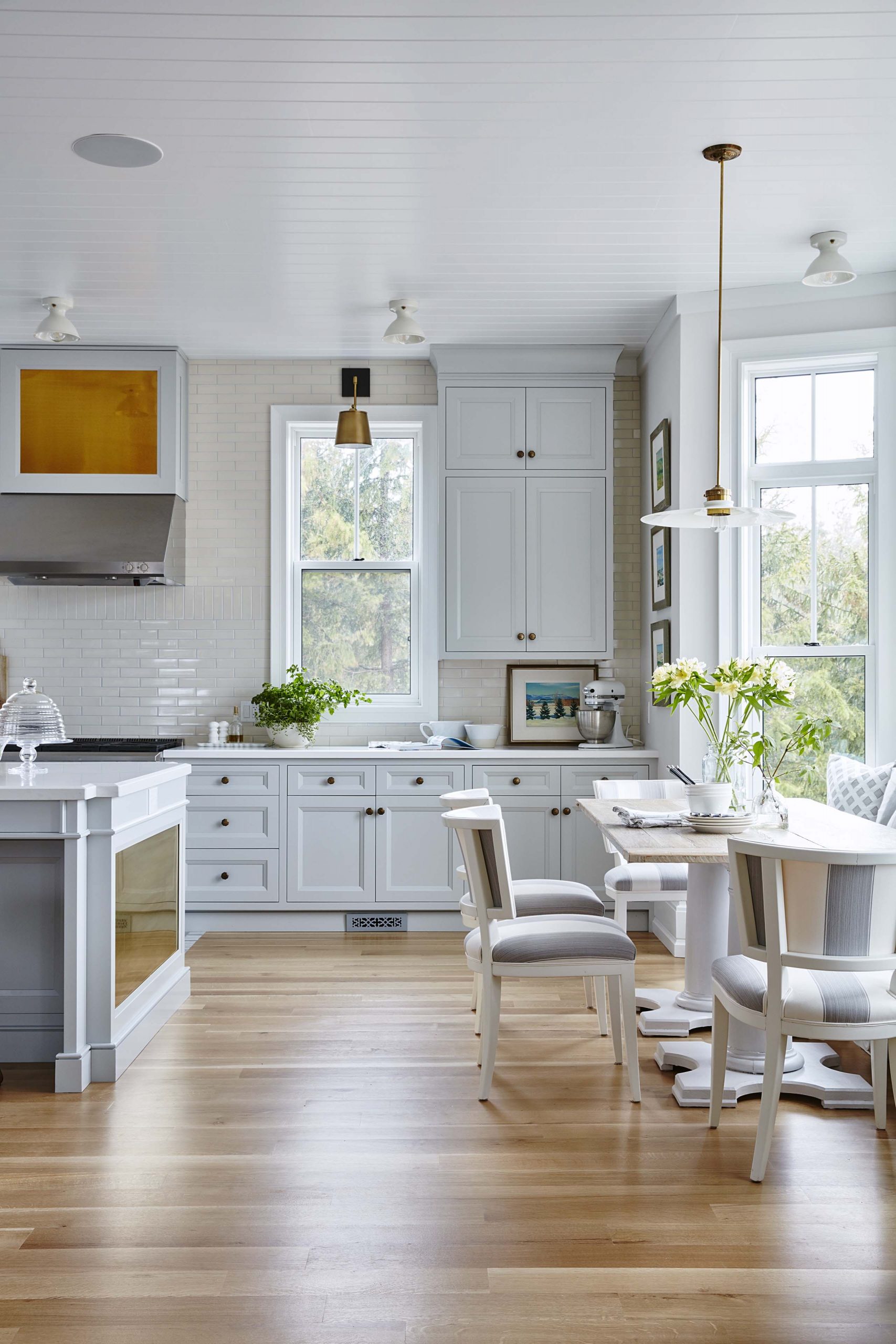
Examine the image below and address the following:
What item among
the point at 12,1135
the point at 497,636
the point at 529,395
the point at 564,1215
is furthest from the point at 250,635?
the point at 564,1215

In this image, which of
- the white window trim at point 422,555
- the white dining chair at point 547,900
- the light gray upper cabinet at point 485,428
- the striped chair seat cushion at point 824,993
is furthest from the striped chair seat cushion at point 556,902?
the light gray upper cabinet at point 485,428

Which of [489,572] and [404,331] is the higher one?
[404,331]

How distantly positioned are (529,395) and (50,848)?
3.47 meters

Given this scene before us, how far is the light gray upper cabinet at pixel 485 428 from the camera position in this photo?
18.2 ft

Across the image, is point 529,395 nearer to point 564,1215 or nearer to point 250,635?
point 250,635

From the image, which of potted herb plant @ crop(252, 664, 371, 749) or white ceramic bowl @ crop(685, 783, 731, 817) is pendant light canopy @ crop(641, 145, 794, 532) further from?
potted herb plant @ crop(252, 664, 371, 749)

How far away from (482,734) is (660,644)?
106cm

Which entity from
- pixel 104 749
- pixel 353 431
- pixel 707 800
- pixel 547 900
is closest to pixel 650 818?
pixel 707 800

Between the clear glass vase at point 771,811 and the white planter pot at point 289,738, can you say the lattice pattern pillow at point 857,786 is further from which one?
the white planter pot at point 289,738

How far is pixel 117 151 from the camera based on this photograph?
3365 mm

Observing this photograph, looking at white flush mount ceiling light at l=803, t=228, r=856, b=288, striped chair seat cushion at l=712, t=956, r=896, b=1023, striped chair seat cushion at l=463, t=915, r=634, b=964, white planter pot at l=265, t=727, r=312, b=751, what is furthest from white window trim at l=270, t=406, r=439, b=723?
striped chair seat cushion at l=712, t=956, r=896, b=1023

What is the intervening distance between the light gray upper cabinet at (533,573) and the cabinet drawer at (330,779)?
851 mm

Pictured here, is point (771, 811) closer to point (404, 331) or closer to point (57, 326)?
point (404, 331)

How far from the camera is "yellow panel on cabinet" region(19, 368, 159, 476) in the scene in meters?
5.44
